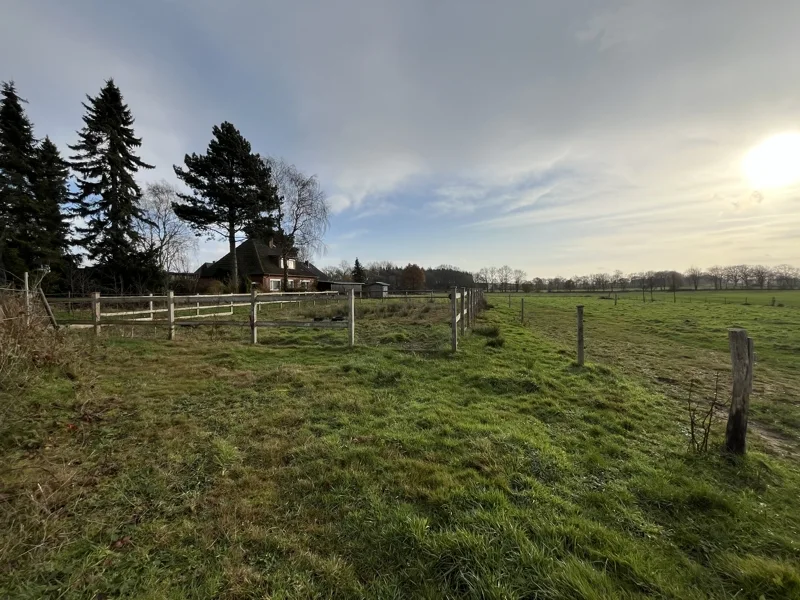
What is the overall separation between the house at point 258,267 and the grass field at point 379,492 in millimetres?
30364

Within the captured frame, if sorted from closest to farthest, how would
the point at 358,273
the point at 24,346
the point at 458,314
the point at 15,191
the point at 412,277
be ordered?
1. the point at 24,346
2. the point at 458,314
3. the point at 15,191
4. the point at 358,273
5. the point at 412,277

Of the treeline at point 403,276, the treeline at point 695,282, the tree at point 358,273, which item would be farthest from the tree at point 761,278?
the tree at point 358,273

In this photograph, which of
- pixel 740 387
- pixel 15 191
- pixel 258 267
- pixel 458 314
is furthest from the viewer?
pixel 258 267

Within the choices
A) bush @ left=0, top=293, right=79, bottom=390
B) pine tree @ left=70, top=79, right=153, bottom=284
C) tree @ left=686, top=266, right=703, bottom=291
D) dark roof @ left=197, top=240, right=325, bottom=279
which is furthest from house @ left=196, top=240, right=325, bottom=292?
tree @ left=686, top=266, right=703, bottom=291

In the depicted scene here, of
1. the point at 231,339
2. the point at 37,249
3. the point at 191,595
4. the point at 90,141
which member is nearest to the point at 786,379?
the point at 191,595

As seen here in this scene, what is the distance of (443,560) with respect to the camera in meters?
2.09

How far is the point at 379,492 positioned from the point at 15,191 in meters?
29.9

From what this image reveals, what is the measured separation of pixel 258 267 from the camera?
117 feet

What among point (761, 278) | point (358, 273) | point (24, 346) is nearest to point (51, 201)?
point (24, 346)

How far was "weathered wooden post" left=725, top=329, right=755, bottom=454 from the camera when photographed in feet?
11.8

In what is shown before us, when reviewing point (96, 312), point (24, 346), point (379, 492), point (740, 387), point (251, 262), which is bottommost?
point (379, 492)

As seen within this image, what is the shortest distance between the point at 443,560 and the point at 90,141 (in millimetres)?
34047

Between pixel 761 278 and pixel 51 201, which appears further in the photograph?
pixel 761 278

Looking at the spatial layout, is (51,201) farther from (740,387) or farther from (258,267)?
(740,387)
